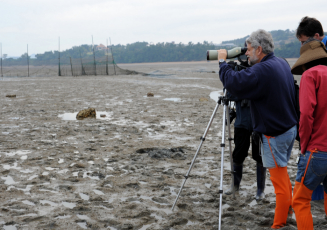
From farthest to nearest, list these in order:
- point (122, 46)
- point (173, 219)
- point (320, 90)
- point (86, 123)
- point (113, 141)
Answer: point (122, 46)
point (86, 123)
point (113, 141)
point (173, 219)
point (320, 90)

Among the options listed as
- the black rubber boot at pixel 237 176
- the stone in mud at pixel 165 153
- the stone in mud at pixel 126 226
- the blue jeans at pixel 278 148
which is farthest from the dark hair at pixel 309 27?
the stone in mud at pixel 165 153

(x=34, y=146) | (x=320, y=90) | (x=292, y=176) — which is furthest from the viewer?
(x=34, y=146)

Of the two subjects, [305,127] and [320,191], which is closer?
[305,127]

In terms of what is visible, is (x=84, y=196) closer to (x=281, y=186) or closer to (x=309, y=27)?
(x=281, y=186)

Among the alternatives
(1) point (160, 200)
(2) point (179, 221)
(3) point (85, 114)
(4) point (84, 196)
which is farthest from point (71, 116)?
(2) point (179, 221)

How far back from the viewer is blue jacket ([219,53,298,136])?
2713 millimetres

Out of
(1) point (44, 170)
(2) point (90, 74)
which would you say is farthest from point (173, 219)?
(2) point (90, 74)

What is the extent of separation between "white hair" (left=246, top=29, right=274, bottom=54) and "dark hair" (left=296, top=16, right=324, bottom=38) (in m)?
0.33

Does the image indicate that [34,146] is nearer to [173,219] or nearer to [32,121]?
[32,121]

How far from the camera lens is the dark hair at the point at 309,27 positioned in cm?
243

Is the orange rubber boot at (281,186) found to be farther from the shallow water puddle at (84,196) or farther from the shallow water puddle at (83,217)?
the shallow water puddle at (84,196)

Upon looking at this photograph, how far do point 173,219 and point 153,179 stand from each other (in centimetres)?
120

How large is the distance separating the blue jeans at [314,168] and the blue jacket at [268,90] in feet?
1.51

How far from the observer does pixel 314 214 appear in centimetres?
341
